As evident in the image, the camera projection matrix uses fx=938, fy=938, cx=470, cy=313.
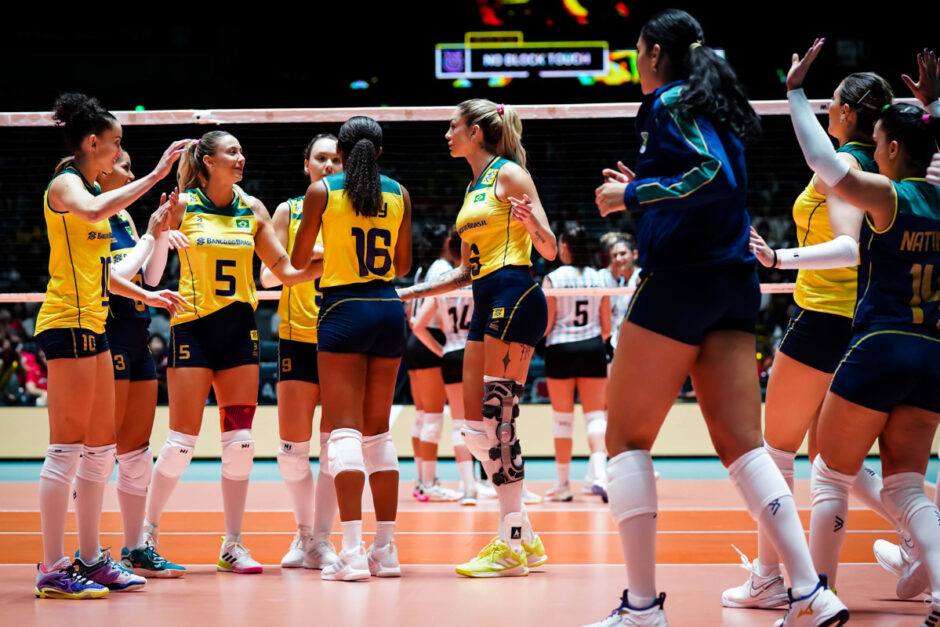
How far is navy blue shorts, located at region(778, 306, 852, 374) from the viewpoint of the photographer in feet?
13.4

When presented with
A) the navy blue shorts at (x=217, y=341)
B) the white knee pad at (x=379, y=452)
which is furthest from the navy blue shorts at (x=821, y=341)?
the navy blue shorts at (x=217, y=341)

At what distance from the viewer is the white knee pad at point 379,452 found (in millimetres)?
4824

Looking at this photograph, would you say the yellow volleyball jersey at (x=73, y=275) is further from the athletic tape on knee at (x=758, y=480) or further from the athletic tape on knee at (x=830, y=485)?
the athletic tape on knee at (x=830, y=485)

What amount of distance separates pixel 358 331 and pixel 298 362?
851 mm

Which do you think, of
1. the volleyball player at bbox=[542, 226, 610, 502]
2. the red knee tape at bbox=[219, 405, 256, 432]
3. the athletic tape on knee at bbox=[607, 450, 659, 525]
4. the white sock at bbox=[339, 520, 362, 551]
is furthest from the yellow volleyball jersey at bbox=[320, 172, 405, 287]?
the volleyball player at bbox=[542, 226, 610, 502]

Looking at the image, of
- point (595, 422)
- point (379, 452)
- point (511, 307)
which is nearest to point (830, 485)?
point (511, 307)

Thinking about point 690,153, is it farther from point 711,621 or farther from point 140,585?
point 140,585

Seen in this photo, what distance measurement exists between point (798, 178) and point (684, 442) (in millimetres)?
5506

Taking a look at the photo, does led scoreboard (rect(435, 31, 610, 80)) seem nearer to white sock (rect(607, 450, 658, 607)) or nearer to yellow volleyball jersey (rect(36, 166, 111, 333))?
yellow volleyball jersey (rect(36, 166, 111, 333))

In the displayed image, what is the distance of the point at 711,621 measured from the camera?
3.72 m

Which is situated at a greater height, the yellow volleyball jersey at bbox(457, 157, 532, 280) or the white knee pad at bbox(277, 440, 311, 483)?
the yellow volleyball jersey at bbox(457, 157, 532, 280)

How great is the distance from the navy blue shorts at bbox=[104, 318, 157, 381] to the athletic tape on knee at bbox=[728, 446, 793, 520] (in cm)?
319

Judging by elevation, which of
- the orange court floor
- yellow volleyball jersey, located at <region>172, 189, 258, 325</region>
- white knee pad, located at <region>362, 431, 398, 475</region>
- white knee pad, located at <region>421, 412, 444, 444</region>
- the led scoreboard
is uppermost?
the led scoreboard

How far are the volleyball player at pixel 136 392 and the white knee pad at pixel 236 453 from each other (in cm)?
39
